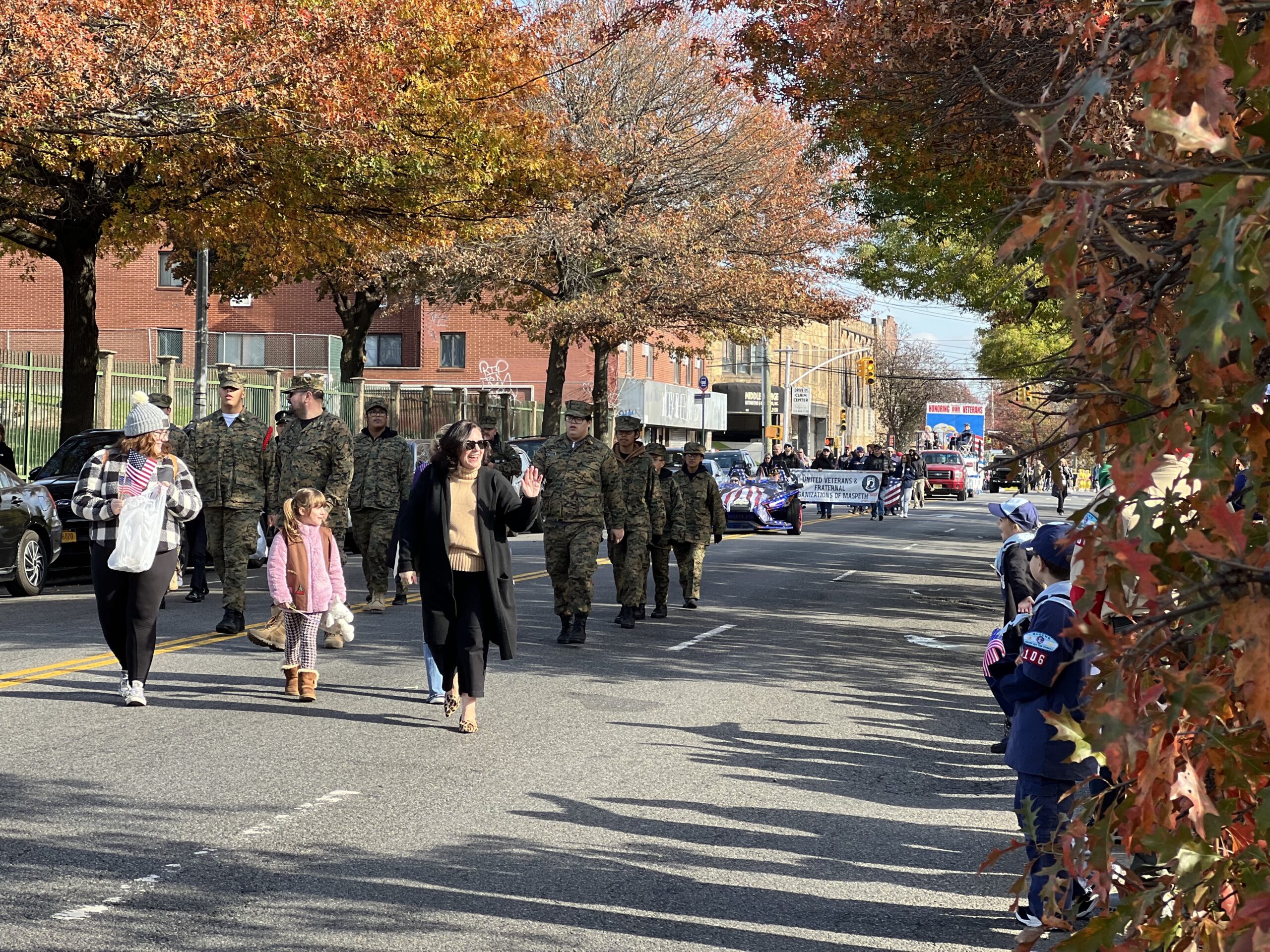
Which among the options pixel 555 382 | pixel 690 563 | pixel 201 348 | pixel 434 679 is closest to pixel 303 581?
pixel 434 679

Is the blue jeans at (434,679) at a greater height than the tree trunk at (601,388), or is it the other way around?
the tree trunk at (601,388)

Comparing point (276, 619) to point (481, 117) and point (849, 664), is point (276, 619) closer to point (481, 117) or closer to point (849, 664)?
point (849, 664)

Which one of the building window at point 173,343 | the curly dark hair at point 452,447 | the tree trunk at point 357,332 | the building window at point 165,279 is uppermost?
the building window at point 165,279

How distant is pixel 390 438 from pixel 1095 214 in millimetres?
13121

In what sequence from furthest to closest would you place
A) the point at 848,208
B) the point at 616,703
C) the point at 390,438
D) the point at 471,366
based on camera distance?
1. the point at 471,366
2. the point at 848,208
3. the point at 390,438
4. the point at 616,703

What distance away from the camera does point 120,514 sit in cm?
937

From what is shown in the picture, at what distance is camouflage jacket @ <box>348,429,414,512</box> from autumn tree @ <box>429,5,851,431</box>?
723 inches

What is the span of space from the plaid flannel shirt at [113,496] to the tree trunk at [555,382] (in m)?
25.7

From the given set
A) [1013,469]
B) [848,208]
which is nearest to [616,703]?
[1013,469]

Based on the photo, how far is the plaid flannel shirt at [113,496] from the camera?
30.9ft

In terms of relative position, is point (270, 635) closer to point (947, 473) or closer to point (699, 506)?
point (699, 506)

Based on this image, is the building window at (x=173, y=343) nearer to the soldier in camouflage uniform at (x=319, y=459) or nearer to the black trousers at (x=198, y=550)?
the black trousers at (x=198, y=550)

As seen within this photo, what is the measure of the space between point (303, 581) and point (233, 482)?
125 inches

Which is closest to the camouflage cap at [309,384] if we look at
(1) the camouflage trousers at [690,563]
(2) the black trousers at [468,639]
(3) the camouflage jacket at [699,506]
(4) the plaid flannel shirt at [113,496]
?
(4) the plaid flannel shirt at [113,496]
